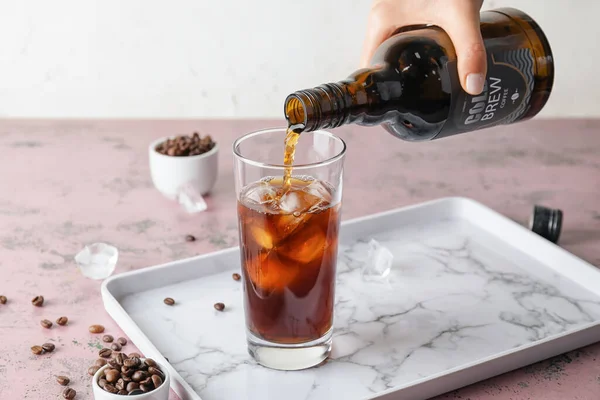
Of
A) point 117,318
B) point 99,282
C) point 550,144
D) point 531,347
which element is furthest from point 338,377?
point 550,144

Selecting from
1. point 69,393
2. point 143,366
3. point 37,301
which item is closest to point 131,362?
point 143,366

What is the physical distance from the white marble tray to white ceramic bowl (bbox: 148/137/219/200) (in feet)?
1.20

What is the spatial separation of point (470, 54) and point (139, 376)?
0.66m

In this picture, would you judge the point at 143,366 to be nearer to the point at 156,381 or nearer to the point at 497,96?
the point at 156,381

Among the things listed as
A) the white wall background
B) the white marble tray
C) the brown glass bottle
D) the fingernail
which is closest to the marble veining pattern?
the white marble tray

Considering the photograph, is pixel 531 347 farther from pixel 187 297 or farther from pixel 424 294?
pixel 187 297

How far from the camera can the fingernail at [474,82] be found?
1.22 metres

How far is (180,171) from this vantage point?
1916mm

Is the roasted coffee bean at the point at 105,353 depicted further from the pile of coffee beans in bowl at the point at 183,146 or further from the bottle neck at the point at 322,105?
the pile of coffee beans in bowl at the point at 183,146

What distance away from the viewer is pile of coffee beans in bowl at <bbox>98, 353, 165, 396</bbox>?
115 cm

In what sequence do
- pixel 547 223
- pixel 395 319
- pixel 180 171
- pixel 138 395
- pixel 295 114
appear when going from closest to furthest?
pixel 138 395 < pixel 295 114 < pixel 395 319 < pixel 547 223 < pixel 180 171

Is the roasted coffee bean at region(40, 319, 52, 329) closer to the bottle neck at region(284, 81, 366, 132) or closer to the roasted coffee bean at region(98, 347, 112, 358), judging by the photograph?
the roasted coffee bean at region(98, 347, 112, 358)

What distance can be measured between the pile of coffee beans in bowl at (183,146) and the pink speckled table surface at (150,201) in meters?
0.12

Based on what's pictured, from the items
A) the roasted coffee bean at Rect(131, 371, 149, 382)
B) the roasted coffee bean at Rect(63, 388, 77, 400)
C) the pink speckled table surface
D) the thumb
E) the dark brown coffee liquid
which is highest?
the thumb
